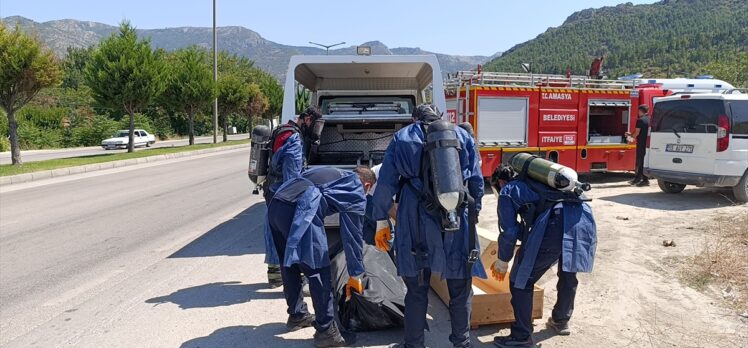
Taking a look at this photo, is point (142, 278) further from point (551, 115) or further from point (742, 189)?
point (742, 189)

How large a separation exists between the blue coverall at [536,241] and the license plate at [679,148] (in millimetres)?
7265

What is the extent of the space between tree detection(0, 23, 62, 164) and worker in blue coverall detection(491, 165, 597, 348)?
18993 millimetres

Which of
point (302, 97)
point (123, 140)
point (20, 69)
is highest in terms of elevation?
point (20, 69)

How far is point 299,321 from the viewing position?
4.27m

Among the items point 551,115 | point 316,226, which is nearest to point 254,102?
point 551,115

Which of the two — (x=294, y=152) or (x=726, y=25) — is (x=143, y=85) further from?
(x=726, y=25)

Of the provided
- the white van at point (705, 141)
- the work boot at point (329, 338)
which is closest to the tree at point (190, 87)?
the white van at point (705, 141)

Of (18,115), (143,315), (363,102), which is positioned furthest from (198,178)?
(18,115)

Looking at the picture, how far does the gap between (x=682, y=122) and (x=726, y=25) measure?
3802 inches

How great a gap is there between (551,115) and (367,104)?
5266mm

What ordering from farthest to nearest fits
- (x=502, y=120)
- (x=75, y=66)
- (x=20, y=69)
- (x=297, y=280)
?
1. (x=75, y=66)
2. (x=20, y=69)
3. (x=502, y=120)
4. (x=297, y=280)

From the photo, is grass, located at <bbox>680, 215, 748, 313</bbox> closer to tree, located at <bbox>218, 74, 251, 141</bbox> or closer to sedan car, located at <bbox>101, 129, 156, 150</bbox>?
sedan car, located at <bbox>101, 129, 156, 150</bbox>

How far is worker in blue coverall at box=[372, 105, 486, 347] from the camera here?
3596mm

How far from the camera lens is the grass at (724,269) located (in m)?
4.92
